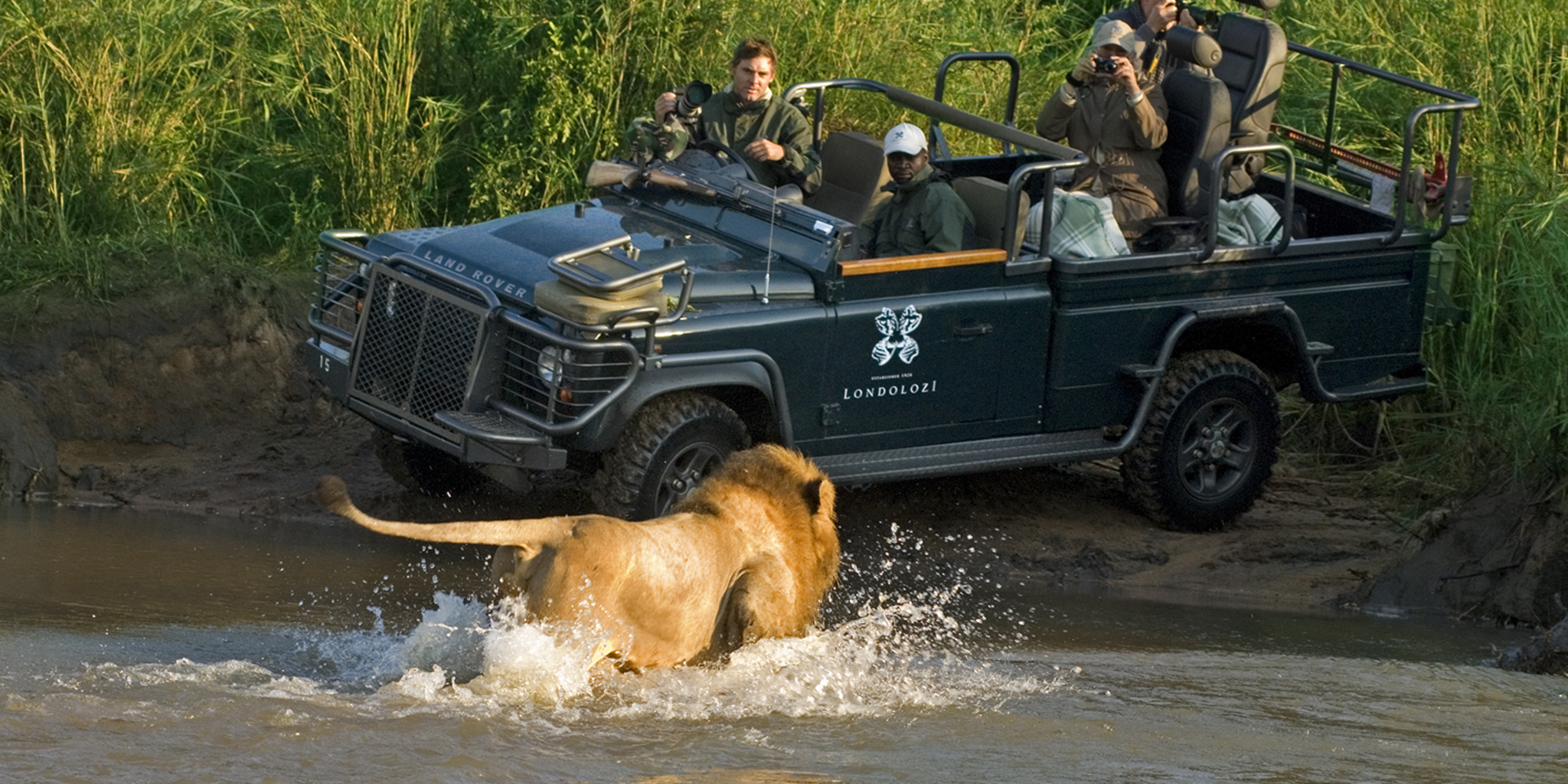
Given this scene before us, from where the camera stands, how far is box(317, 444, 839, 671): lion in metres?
5.25

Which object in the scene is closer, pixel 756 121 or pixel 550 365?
pixel 550 365

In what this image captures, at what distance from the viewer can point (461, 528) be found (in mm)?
5098

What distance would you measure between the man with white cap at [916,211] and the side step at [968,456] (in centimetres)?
78

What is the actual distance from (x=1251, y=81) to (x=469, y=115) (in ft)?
12.8

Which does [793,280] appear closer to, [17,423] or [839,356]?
[839,356]

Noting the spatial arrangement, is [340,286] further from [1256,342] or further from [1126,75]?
[1256,342]

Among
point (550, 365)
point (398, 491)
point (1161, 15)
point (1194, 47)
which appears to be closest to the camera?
point (550, 365)

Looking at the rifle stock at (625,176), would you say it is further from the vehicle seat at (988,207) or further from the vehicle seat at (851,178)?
the vehicle seat at (988,207)

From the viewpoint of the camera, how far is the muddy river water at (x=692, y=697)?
5031mm

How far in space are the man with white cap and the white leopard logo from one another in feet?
1.24

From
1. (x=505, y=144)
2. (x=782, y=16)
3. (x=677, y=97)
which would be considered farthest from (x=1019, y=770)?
(x=782, y=16)

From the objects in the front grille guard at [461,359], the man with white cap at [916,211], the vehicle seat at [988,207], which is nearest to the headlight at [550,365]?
the front grille guard at [461,359]

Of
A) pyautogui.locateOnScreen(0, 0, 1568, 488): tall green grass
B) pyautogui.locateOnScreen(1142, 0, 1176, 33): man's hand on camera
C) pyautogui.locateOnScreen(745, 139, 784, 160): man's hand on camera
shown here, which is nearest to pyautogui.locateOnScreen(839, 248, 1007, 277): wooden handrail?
pyautogui.locateOnScreen(745, 139, 784, 160): man's hand on camera

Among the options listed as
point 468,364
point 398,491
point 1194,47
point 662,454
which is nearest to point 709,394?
point 662,454
